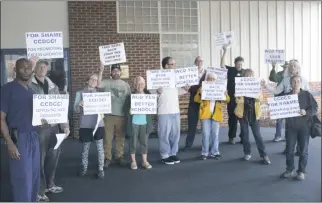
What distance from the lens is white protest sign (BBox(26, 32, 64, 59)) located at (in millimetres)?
4277

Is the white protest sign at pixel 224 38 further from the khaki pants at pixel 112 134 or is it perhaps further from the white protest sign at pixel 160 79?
the khaki pants at pixel 112 134

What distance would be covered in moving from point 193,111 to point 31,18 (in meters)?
2.47

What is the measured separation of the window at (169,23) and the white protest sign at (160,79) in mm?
213

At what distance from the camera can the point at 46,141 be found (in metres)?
4.28

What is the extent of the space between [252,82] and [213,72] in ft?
1.72

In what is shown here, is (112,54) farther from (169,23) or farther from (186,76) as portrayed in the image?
(186,76)

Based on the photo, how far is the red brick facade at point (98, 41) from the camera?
15.6 feet

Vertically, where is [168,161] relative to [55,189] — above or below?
above

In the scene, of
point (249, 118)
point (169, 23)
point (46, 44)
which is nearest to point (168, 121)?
point (249, 118)

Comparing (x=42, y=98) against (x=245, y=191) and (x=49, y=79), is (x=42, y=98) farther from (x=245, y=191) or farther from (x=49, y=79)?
(x=245, y=191)

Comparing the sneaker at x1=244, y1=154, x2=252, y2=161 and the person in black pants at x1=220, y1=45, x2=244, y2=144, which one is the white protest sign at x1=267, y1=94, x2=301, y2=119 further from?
the sneaker at x1=244, y1=154, x2=252, y2=161

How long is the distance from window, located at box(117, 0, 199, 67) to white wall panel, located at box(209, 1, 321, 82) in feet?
0.90

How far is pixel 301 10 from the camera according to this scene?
16.3 feet

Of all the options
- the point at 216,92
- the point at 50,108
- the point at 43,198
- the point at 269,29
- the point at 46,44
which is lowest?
the point at 43,198
